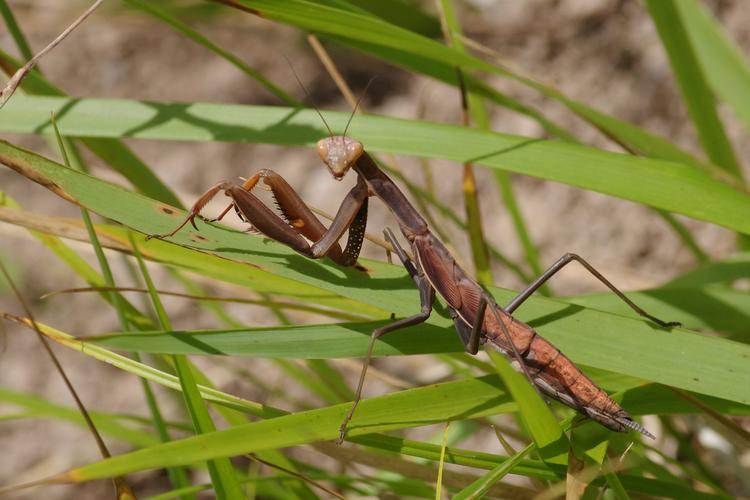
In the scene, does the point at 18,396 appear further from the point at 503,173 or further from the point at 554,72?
the point at 554,72

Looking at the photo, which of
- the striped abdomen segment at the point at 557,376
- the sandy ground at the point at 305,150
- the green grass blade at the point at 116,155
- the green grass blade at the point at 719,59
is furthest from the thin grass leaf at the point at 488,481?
the green grass blade at the point at 719,59

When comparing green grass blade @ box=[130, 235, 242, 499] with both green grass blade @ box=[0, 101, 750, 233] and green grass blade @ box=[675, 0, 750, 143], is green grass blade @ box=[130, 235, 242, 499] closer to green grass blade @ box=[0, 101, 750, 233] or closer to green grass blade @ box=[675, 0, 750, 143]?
green grass blade @ box=[0, 101, 750, 233]

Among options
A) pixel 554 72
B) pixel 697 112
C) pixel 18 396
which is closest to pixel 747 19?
pixel 554 72

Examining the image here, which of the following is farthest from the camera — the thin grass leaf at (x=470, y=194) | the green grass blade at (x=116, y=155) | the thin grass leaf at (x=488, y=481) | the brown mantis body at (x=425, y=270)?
the thin grass leaf at (x=470, y=194)

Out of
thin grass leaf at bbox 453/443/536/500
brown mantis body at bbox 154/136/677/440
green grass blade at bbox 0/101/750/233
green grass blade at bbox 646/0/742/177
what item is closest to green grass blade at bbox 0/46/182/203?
green grass blade at bbox 0/101/750/233

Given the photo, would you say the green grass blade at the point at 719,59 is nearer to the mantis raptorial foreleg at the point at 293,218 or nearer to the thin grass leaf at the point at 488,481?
the mantis raptorial foreleg at the point at 293,218
